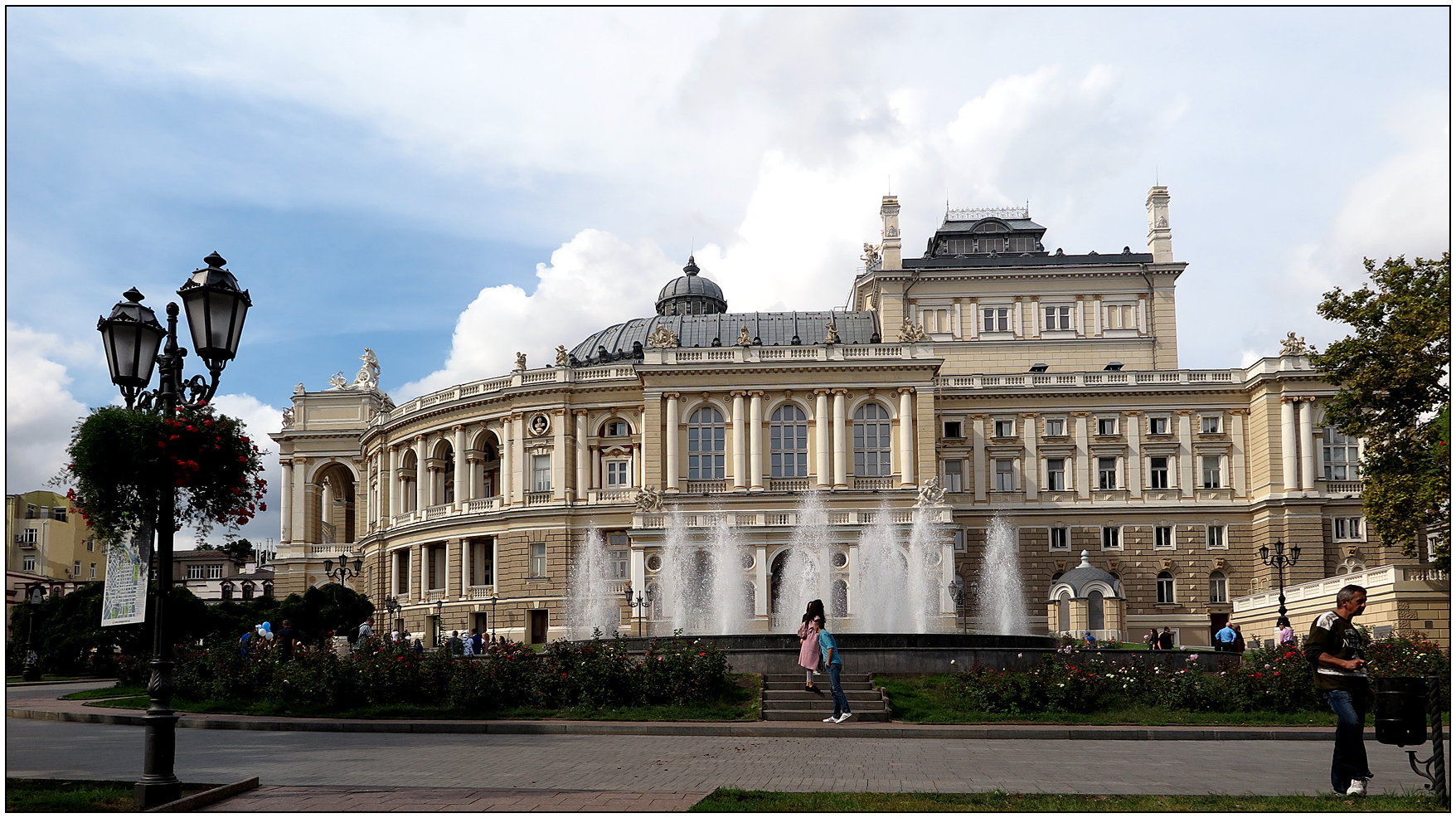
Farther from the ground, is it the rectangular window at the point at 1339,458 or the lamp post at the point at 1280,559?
the rectangular window at the point at 1339,458

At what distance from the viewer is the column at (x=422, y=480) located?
79.6 meters

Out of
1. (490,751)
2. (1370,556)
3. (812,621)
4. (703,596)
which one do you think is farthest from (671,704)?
(1370,556)

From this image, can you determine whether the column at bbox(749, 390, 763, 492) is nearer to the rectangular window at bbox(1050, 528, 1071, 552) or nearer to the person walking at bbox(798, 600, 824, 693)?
the rectangular window at bbox(1050, 528, 1071, 552)

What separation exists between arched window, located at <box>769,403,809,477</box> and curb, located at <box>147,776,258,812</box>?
56.9 m

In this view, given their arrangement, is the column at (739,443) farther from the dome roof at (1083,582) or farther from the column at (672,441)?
the dome roof at (1083,582)

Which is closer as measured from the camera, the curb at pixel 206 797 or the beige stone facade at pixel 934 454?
the curb at pixel 206 797

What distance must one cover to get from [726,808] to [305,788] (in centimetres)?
516

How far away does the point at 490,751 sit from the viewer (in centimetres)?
1944

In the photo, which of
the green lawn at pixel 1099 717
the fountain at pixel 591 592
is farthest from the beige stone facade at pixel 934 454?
the green lawn at pixel 1099 717

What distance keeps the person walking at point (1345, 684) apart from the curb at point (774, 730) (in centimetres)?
880

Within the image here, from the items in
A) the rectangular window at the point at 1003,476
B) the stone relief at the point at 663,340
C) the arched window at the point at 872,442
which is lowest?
the rectangular window at the point at 1003,476

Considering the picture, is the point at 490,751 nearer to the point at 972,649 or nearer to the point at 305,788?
the point at 305,788

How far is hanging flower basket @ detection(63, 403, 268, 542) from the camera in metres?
16.2

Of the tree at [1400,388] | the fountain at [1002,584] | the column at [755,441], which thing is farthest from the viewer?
the column at [755,441]
